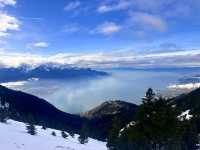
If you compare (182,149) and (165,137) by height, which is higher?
(165,137)

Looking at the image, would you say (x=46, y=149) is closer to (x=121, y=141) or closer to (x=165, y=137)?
(x=165, y=137)

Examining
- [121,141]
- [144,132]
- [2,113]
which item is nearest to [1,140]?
Answer: [144,132]

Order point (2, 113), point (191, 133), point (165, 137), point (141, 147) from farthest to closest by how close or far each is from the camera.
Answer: point (2, 113)
point (191, 133)
point (141, 147)
point (165, 137)

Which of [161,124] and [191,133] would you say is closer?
[161,124]

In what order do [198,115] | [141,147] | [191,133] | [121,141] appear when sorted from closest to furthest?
1. [141,147]
2. [191,133]
3. [121,141]
4. [198,115]

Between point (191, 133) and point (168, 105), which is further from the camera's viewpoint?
point (191, 133)

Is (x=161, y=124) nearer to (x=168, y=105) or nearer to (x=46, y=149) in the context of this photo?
(x=168, y=105)

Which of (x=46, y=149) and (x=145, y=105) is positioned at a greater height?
(x=145, y=105)

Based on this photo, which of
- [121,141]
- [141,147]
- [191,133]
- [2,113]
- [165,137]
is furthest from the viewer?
[2,113]

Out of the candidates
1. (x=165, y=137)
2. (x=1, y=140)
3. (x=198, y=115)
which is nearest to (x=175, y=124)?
(x=165, y=137)

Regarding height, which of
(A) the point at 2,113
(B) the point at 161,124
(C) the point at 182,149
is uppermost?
(B) the point at 161,124
